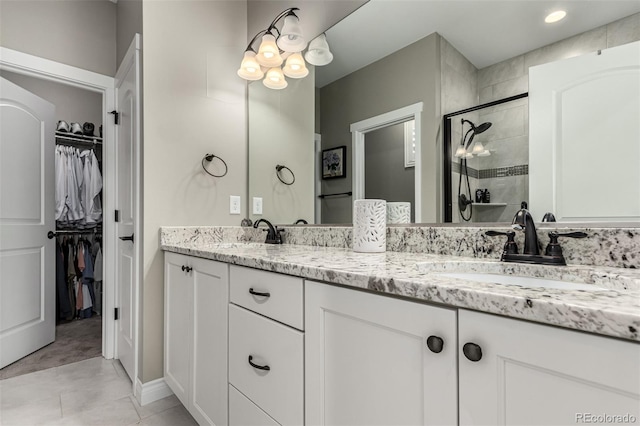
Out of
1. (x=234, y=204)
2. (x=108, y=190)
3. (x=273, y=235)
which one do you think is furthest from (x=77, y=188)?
(x=273, y=235)

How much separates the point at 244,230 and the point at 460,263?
1.52 metres

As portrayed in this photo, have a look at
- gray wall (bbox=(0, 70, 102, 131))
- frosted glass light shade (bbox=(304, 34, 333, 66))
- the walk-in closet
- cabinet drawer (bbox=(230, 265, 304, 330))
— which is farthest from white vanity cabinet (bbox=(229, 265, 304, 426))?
gray wall (bbox=(0, 70, 102, 131))

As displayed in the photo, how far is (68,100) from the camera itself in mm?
3777

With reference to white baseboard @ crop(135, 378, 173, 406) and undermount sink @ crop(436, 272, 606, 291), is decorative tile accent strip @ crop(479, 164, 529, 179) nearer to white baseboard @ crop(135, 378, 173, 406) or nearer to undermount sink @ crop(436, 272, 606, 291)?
undermount sink @ crop(436, 272, 606, 291)

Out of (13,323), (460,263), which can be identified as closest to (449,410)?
(460,263)

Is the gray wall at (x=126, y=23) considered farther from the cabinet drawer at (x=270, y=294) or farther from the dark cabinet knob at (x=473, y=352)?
the dark cabinet knob at (x=473, y=352)

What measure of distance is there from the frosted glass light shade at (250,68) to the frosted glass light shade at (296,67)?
0.18 meters

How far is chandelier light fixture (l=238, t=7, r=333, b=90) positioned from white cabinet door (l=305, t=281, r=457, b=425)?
1.45 metres

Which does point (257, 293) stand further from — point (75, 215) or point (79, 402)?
point (75, 215)

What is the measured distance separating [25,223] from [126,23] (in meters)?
1.63

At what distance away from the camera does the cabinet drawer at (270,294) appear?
94 centimetres

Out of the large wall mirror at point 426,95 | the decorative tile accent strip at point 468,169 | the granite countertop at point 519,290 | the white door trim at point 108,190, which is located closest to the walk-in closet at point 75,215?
the white door trim at point 108,190

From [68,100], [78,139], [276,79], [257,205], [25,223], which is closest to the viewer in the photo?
[276,79]

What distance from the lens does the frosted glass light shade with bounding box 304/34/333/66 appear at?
1.81 m
